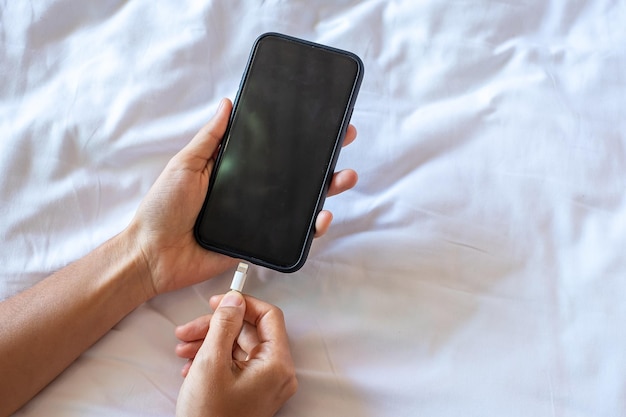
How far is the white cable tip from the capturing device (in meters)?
0.70

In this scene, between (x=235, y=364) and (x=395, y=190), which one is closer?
(x=235, y=364)

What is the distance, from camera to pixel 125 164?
0.79 metres

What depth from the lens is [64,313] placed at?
0.71 meters

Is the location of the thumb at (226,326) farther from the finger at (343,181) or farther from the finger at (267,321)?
the finger at (343,181)

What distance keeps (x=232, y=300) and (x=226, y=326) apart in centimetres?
3

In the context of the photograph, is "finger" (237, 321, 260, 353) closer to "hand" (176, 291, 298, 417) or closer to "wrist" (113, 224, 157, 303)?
"hand" (176, 291, 298, 417)

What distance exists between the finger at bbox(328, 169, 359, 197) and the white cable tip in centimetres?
14

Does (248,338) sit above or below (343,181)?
below

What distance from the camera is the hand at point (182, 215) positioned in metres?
0.73

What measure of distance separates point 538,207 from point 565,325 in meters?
0.14

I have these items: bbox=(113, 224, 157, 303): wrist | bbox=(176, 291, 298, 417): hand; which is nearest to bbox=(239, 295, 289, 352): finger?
bbox=(176, 291, 298, 417): hand

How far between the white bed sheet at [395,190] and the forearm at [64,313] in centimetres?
2

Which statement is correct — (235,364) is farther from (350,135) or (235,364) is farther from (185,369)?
(350,135)

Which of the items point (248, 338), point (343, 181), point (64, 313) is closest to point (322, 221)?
point (343, 181)
